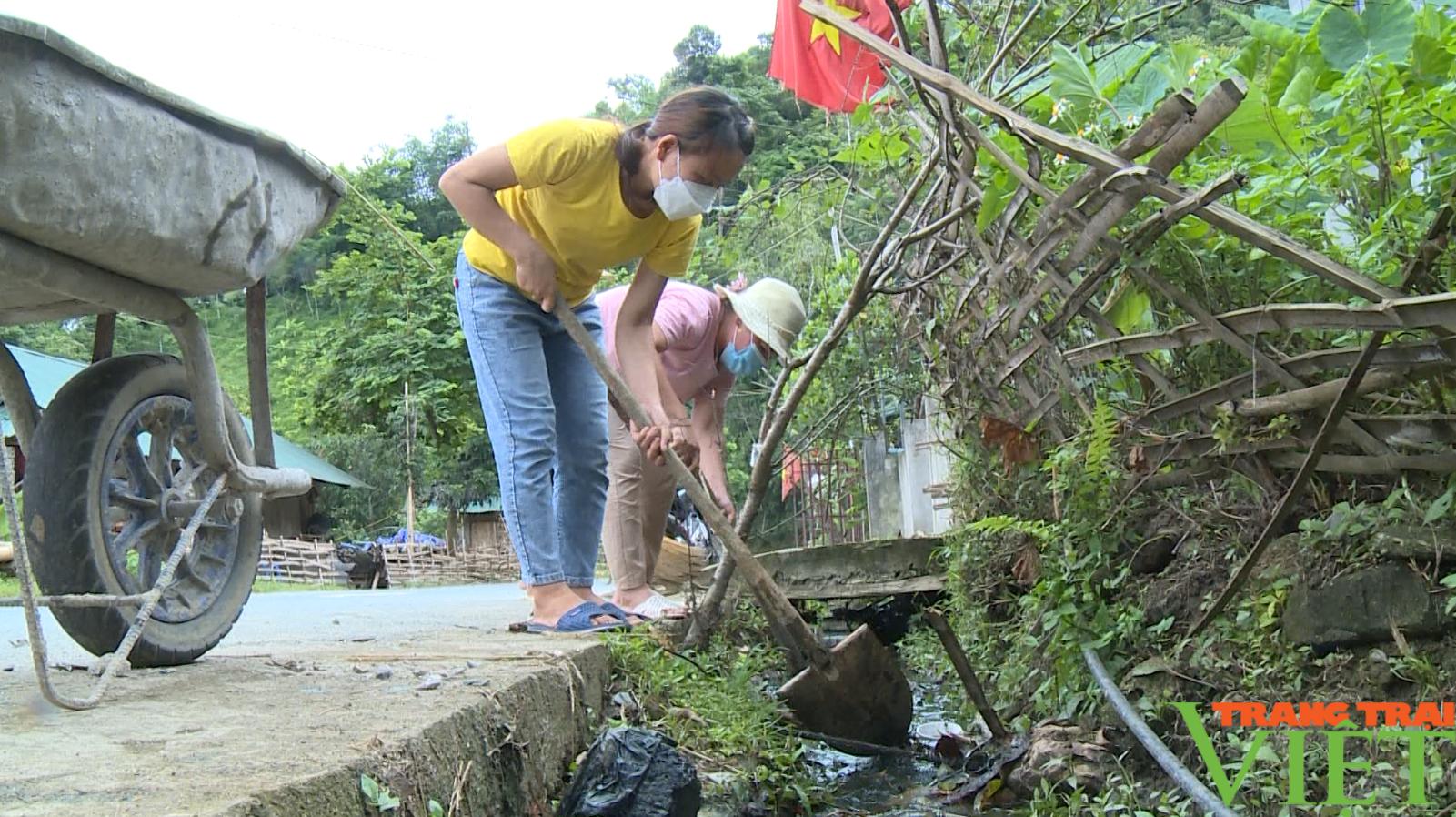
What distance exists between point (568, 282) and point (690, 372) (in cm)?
114

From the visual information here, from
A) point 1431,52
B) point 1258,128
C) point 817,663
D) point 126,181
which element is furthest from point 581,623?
point 1431,52

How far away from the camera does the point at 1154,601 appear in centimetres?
245

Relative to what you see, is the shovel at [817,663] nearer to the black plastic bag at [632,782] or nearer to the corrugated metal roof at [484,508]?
the black plastic bag at [632,782]

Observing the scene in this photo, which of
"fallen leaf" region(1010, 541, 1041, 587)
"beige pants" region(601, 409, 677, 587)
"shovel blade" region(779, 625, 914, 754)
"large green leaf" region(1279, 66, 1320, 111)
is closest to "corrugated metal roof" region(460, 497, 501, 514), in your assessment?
"beige pants" region(601, 409, 677, 587)

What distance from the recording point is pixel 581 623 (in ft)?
9.46

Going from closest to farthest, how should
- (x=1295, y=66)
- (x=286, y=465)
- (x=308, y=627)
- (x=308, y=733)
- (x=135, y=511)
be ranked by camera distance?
(x=308, y=733), (x=135, y=511), (x=1295, y=66), (x=308, y=627), (x=286, y=465)

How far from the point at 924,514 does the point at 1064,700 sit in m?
5.21

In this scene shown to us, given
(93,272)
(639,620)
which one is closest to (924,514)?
(639,620)

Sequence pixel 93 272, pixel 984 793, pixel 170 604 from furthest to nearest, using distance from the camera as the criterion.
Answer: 1. pixel 984 793
2. pixel 170 604
3. pixel 93 272

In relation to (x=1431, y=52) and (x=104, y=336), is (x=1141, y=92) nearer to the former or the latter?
(x=1431, y=52)

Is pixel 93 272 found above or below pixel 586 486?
above

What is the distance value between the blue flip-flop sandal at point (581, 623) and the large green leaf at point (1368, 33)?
6.78ft

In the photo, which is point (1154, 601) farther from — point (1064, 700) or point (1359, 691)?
point (1359, 691)

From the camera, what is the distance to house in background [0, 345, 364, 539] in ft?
48.6
